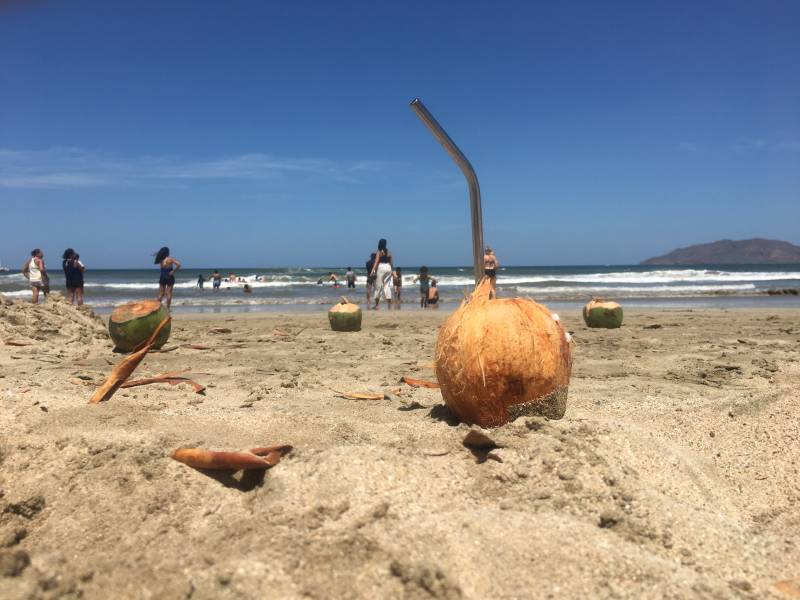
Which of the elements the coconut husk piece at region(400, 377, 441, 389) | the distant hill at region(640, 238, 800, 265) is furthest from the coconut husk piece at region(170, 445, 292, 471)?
the distant hill at region(640, 238, 800, 265)

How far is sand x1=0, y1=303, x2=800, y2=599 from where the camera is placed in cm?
192

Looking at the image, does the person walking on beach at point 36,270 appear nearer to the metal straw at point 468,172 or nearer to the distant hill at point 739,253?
the metal straw at point 468,172

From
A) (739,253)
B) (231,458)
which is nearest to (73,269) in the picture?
(231,458)

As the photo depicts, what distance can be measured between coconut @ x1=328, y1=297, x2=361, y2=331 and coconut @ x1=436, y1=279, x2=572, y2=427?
7.01m

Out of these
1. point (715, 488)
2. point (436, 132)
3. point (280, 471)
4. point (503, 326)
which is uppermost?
point (436, 132)

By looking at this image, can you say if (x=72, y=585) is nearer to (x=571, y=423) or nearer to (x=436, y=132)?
(x=436, y=132)

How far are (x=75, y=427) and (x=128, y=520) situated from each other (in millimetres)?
950

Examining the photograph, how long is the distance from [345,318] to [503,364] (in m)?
7.29

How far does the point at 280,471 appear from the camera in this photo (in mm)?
2535

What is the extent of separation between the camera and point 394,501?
7.63 feet

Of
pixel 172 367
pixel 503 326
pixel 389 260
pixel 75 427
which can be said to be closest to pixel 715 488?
pixel 503 326

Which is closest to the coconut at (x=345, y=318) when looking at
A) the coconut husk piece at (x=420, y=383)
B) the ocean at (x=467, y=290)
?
the ocean at (x=467, y=290)

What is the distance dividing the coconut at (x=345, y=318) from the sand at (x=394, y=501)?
5961 mm

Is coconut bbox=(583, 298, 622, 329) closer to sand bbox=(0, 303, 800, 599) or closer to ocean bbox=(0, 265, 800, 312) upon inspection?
ocean bbox=(0, 265, 800, 312)
